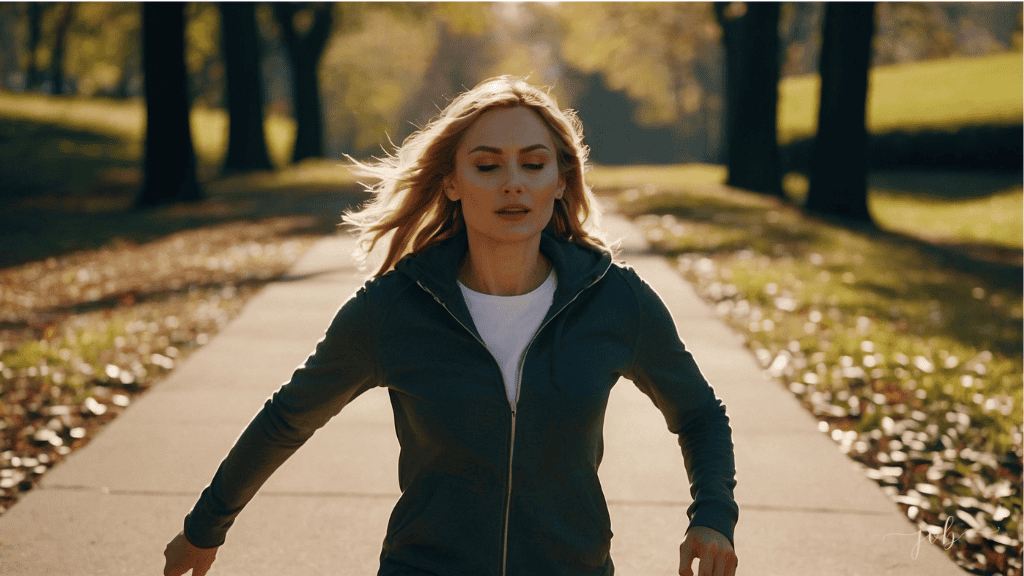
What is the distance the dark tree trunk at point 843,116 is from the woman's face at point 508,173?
13.5 m

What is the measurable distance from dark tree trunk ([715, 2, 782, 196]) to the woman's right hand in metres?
18.4

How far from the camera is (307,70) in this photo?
31.4 m

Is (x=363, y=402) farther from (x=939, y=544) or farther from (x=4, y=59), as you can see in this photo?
(x=4, y=59)

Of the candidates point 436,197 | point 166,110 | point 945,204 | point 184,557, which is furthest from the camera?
point 945,204

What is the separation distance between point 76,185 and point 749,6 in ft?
51.8

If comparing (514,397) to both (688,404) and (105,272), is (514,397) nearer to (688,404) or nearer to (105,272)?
(688,404)

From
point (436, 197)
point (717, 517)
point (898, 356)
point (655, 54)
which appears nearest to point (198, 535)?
point (436, 197)

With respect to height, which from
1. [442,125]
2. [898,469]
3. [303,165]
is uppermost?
[442,125]

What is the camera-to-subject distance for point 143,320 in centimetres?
827

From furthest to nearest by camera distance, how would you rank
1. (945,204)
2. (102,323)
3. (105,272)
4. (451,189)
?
(945,204) < (105,272) < (102,323) < (451,189)

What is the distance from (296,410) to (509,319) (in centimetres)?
61

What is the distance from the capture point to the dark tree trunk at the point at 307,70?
3070 centimetres

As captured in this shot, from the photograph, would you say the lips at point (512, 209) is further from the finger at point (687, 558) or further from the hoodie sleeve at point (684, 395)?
the finger at point (687, 558)

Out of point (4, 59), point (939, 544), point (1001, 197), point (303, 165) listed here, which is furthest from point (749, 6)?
point (4, 59)
